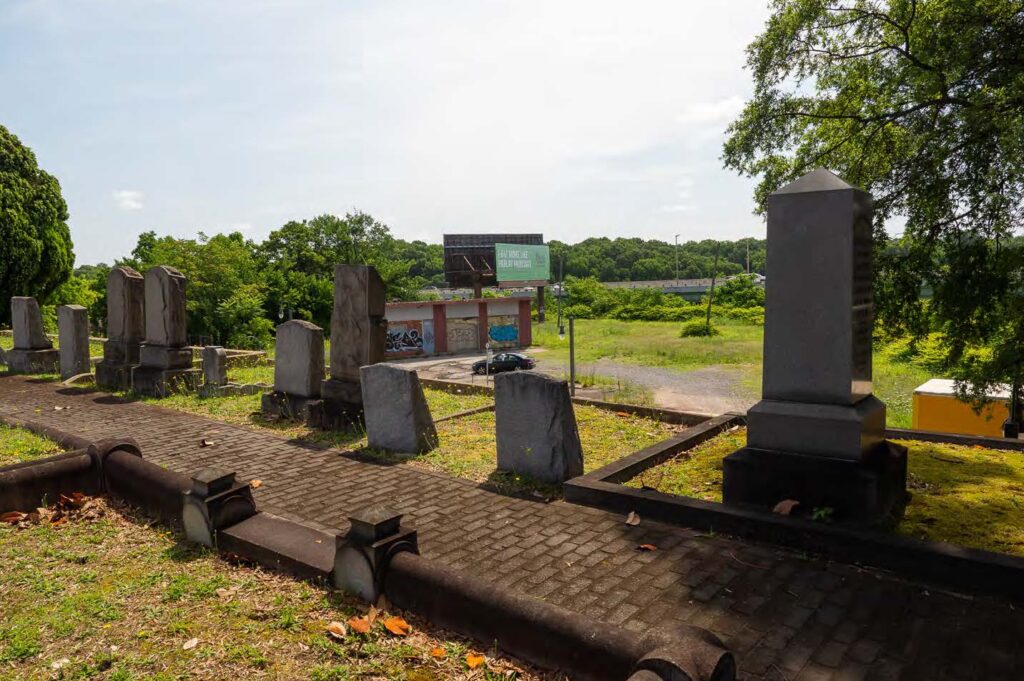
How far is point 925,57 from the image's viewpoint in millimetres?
7551

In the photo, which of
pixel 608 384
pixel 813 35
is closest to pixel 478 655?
pixel 813 35

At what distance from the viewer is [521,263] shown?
4925 centimetres

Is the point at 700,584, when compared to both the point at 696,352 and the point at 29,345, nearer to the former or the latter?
the point at 29,345

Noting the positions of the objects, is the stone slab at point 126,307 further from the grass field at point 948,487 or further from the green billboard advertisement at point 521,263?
the green billboard advertisement at point 521,263

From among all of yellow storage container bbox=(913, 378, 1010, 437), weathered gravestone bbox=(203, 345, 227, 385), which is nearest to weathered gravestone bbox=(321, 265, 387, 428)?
weathered gravestone bbox=(203, 345, 227, 385)

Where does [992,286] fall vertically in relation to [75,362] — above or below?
above

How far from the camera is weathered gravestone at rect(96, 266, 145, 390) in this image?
13.8 meters

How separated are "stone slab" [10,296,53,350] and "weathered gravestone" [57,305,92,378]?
1.74 metres

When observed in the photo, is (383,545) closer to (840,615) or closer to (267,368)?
(840,615)

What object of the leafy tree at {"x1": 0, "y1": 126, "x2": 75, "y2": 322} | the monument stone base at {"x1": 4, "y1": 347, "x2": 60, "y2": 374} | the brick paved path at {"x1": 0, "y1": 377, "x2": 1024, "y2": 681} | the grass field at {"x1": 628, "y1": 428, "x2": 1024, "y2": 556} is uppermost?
the leafy tree at {"x1": 0, "y1": 126, "x2": 75, "y2": 322}

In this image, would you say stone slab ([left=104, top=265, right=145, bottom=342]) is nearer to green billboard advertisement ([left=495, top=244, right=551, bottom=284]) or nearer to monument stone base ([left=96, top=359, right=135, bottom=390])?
monument stone base ([left=96, top=359, right=135, bottom=390])

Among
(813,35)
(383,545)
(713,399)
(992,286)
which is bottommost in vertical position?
(713,399)

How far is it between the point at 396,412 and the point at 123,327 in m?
8.58

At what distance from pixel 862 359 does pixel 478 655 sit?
417 cm
